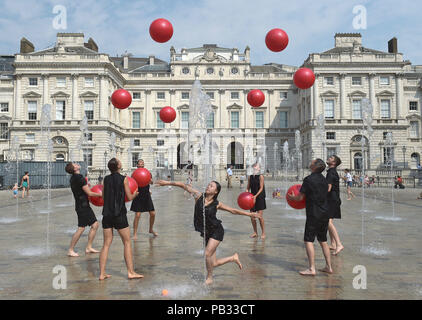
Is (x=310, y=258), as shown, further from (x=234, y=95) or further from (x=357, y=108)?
(x=234, y=95)

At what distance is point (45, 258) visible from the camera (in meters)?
6.12

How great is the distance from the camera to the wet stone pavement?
Result: 436 cm

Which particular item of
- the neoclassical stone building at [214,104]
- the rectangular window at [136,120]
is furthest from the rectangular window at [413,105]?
the rectangular window at [136,120]

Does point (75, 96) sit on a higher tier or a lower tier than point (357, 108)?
higher

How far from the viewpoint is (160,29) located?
955 centimetres

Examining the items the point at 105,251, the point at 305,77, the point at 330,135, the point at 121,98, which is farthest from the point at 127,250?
the point at 330,135

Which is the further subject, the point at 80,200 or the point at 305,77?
the point at 305,77

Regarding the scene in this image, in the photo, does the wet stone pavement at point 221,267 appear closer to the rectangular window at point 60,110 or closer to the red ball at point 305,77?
the red ball at point 305,77

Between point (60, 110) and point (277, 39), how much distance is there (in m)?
40.9

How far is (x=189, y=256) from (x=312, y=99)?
140ft

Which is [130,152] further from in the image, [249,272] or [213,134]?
[249,272]

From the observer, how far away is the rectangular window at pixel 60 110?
147 feet

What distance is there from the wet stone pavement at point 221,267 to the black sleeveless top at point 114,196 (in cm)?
97

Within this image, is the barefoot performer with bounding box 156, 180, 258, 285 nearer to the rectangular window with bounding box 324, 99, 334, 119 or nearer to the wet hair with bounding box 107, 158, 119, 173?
the wet hair with bounding box 107, 158, 119, 173
